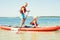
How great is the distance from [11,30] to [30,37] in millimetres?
615

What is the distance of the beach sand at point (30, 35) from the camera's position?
3852 mm

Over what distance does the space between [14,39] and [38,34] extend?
59 cm

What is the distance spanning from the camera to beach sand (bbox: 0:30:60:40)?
3.85m

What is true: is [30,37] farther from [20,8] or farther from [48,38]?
[20,8]

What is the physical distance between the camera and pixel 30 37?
155 inches

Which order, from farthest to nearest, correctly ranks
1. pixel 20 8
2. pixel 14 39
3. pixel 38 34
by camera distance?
1. pixel 20 8
2. pixel 38 34
3. pixel 14 39

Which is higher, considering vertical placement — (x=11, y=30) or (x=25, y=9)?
(x=25, y=9)

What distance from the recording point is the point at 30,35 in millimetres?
4152

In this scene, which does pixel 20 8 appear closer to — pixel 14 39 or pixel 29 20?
pixel 29 20

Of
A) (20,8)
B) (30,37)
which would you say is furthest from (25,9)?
(30,37)

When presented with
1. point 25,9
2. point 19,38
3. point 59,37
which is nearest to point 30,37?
point 19,38

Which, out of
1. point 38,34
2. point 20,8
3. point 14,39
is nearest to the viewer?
point 14,39

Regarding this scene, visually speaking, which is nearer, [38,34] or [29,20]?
[38,34]

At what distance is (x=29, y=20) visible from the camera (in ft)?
Answer: 15.8
